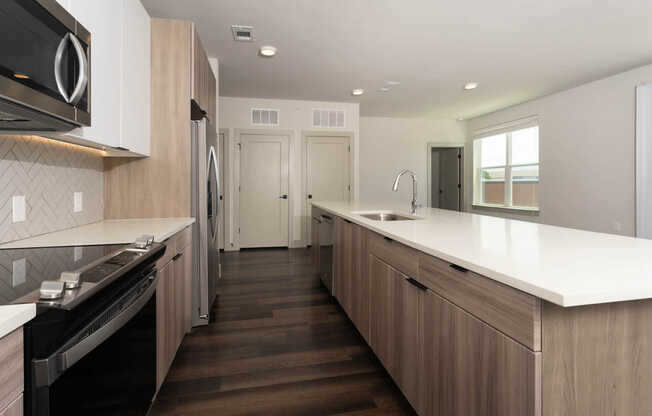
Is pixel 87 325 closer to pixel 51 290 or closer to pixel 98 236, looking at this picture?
pixel 51 290

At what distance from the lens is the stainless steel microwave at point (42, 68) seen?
94 cm

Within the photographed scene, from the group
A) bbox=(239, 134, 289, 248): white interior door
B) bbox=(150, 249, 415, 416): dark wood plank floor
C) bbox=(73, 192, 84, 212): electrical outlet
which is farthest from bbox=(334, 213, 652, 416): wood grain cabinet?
bbox=(239, 134, 289, 248): white interior door

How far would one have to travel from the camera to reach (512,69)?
4457 millimetres

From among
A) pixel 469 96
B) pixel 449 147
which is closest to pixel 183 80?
pixel 469 96

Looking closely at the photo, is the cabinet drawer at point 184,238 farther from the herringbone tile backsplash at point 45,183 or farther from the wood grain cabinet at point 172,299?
the herringbone tile backsplash at point 45,183

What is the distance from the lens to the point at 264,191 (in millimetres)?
6012

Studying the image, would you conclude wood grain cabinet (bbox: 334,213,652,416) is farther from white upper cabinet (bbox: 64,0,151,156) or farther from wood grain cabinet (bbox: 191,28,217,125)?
wood grain cabinet (bbox: 191,28,217,125)

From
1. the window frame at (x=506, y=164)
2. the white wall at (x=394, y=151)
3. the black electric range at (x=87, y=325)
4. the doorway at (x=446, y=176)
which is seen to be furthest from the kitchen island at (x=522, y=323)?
the doorway at (x=446, y=176)

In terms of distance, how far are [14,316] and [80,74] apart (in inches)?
37.9

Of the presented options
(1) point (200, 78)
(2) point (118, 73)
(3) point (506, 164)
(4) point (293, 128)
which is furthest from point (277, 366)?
(3) point (506, 164)

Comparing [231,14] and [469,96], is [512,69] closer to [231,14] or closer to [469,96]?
[469,96]

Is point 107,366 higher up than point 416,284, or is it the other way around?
point 416,284

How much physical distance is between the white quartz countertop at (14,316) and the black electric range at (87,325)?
3 centimetres

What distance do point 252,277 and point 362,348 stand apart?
81.8 inches
